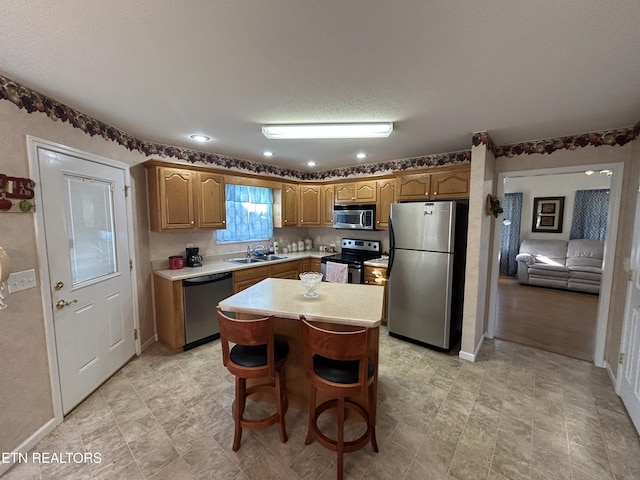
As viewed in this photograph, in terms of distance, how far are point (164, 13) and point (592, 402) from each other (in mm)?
3907

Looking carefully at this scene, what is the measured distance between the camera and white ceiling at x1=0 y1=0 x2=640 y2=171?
1090mm

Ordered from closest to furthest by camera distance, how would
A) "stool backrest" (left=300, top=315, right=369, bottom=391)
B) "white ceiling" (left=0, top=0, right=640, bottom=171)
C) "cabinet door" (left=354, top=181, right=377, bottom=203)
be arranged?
"white ceiling" (left=0, top=0, right=640, bottom=171) < "stool backrest" (left=300, top=315, right=369, bottom=391) < "cabinet door" (left=354, top=181, right=377, bottom=203)

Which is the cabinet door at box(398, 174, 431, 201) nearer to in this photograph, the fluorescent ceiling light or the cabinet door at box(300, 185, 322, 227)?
the fluorescent ceiling light

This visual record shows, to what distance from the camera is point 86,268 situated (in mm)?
2256

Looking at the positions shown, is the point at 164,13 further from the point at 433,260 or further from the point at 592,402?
the point at 592,402

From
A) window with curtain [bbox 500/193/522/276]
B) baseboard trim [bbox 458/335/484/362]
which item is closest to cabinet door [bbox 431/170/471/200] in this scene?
baseboard trim [bbox 458/335/484/362]

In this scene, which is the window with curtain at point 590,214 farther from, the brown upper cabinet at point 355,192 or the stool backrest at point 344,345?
the stool backrest at point 344,345

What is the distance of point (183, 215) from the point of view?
3.12m

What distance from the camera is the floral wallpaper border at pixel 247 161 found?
1.78m

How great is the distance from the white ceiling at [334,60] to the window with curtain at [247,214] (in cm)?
167

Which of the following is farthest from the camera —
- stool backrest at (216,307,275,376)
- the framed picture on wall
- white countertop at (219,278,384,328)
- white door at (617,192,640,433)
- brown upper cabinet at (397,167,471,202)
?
the framed picture on wall

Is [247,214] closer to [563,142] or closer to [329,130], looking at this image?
[329,130]

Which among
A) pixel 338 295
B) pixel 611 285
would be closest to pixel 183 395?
pixel 338 295

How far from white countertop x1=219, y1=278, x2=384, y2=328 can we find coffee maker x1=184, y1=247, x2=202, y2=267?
1427mm
